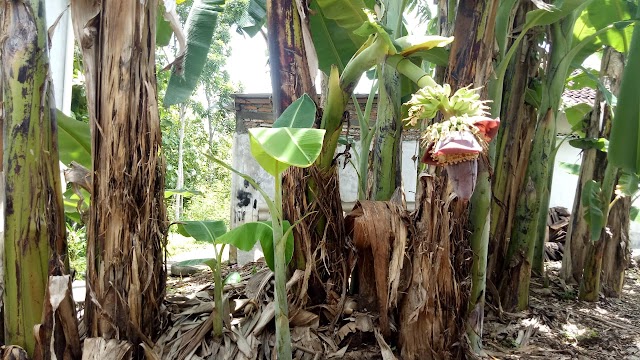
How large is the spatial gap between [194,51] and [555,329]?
287 centimetres

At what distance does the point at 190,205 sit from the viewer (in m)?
14.3

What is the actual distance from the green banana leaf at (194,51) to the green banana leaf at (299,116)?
1168 mm

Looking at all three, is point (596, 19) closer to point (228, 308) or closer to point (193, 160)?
point (228, 308)

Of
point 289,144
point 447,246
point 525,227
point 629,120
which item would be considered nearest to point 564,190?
point 525,227

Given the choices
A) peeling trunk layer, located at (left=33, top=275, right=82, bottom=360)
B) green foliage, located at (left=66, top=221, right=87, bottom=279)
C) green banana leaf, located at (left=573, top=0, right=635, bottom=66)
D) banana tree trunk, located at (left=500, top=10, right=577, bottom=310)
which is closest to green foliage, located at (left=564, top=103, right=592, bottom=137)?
green banana leaf, located at (left=573, top=0, right=635, bottom=66)

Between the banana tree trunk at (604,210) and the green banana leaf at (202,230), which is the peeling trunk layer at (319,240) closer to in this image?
the green banana leaf at (202,230)

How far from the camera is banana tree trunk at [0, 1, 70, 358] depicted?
1864 millimetres

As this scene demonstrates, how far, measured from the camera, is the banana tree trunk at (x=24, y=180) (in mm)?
1864

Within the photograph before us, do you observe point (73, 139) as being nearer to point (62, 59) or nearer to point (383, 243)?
point (383, 243)

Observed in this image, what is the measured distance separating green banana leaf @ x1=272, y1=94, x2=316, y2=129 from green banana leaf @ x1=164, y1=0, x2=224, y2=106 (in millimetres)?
1168

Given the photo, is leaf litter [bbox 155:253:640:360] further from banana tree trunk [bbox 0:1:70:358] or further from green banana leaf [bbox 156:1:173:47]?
green banana leaf [bbox 156:1:173:47]

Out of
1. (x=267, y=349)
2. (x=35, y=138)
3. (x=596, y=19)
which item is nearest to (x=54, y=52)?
(x=35, y=138)

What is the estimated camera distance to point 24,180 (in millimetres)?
1869

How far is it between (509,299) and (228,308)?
1.84 meters
